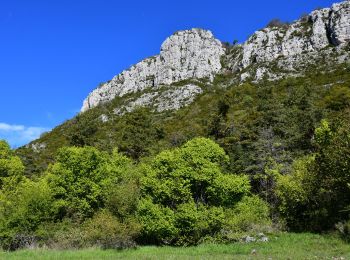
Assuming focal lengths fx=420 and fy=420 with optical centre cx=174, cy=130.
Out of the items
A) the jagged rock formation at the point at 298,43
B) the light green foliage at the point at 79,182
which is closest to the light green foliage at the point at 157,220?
the light green foliage at the point at 79,182

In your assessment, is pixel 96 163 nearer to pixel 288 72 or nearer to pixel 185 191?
pixel 185 191

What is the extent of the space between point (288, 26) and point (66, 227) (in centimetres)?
15650

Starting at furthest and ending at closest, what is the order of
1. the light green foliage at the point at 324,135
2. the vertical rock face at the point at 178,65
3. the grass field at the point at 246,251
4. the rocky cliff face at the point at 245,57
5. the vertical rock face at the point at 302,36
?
the vertical rock face at the point at 178,65 → the vertical rock face at the point at 302,36 → the rocky cliff face at the point at 245,57 → the light green foliage at the point at 324,135 → the grass field at the point at 246,251

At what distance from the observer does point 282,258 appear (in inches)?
977

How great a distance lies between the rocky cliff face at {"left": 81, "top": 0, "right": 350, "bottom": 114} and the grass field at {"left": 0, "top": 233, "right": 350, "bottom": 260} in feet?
366

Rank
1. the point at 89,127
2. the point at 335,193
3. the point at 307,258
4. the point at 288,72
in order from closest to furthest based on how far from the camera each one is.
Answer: the point at 307,258 → the point at 335,193 → the point at 89,127 → the point at 288,72

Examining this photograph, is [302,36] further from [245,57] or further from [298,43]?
[245,57]

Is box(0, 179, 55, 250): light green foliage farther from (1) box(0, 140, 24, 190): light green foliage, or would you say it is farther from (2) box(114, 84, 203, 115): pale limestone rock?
(2) box(114, 84, 203, 115): pale limestone rock

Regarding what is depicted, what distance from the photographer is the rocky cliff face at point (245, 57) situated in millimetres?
148250

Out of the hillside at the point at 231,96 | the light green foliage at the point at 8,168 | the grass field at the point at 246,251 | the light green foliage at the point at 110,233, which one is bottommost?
the grass field at the point at 246,251

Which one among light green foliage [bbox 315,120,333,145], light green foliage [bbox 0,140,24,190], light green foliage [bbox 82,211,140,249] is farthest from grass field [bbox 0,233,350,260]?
light green foliage [bbox 0,140,24,190]

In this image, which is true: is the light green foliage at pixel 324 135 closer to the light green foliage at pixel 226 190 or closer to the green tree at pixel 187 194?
the green tree at pixel 187 194

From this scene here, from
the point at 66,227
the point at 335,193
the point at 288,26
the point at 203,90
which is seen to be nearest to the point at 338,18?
the point at 288,26

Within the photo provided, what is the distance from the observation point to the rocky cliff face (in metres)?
148
